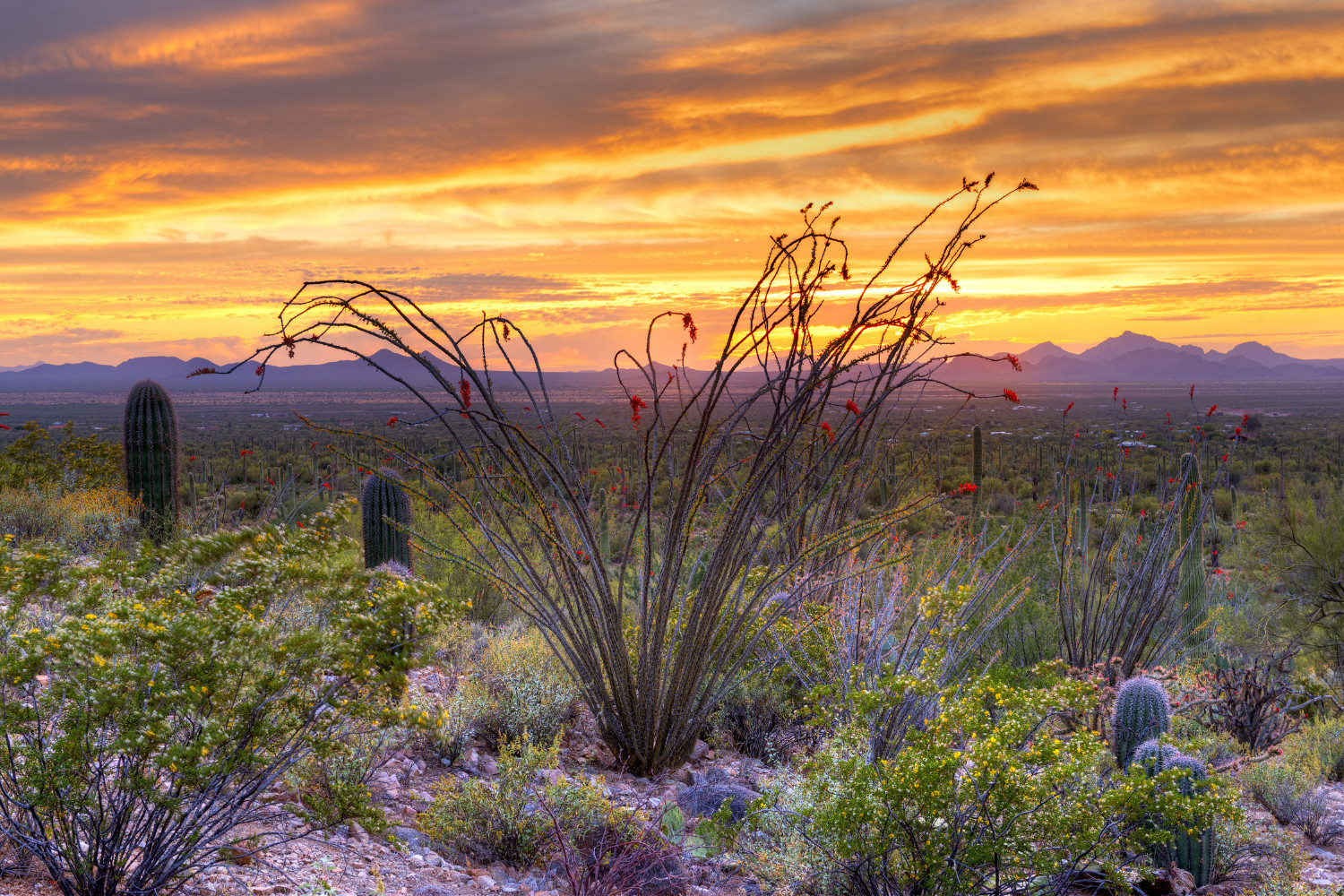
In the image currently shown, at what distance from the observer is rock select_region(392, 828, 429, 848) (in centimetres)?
429

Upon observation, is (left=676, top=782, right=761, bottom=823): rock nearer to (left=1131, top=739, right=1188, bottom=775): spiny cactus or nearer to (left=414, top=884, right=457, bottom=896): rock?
(left=414, top=884, right=457, bottom=896): rock

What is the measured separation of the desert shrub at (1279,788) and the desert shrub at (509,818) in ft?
13.6

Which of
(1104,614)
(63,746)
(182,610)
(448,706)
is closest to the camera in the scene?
(63,746)

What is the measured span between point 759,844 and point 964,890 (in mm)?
1111

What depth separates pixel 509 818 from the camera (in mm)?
4289

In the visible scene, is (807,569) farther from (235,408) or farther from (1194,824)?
(235,408)

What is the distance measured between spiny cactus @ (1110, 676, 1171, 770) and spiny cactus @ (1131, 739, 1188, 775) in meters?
0.48

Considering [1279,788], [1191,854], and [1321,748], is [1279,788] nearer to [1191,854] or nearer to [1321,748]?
[1321,748]

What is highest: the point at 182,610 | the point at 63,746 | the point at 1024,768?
the point at 182,610

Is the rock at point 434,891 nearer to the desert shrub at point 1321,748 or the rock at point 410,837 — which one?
the rock at point 410,837

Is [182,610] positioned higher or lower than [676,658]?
higher

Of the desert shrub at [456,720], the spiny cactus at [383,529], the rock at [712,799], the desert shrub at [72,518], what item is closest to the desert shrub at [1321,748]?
the rock at [712,799]

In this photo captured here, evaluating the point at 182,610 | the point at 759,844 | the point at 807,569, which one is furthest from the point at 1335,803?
the point at 182,610

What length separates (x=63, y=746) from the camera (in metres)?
3.26
